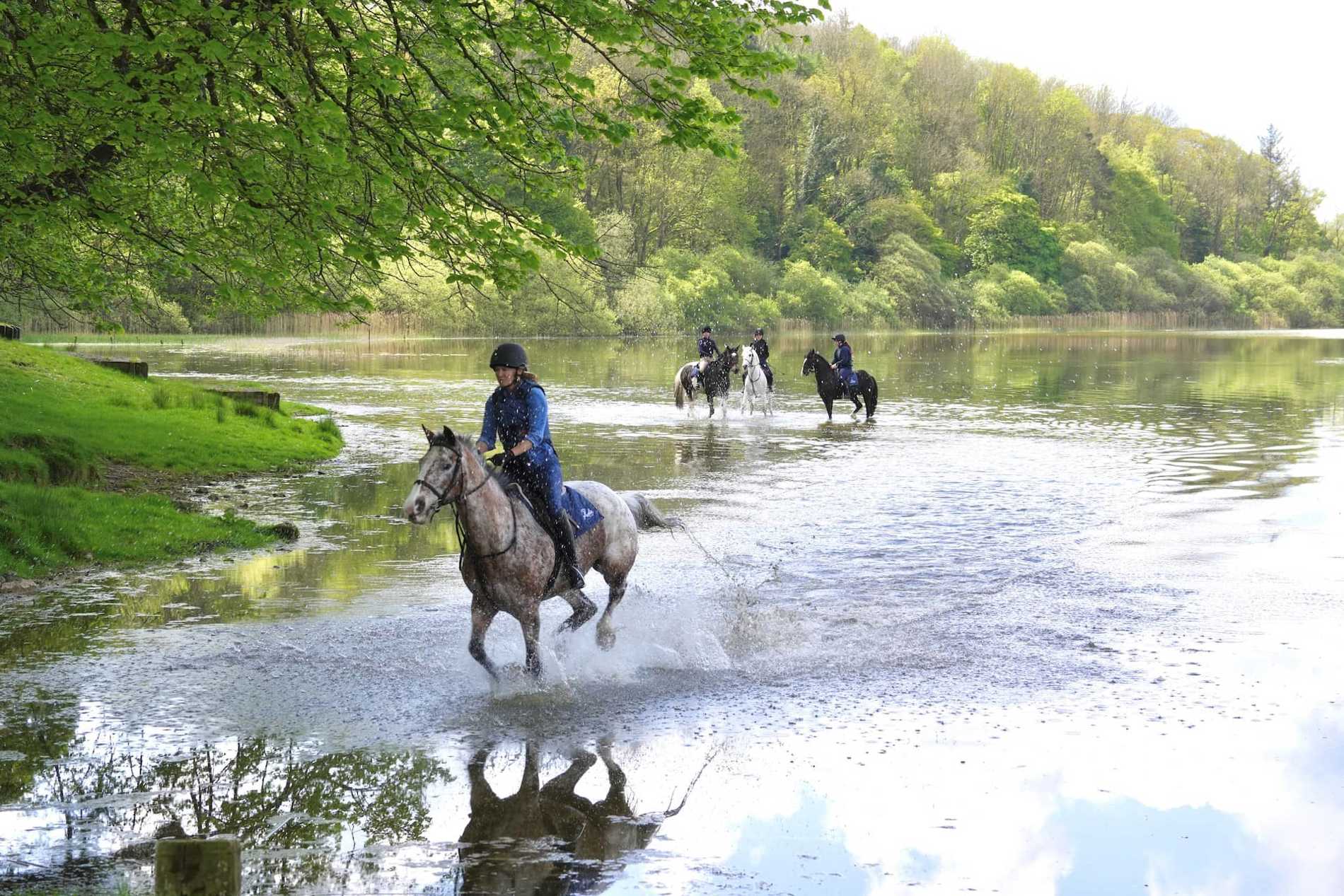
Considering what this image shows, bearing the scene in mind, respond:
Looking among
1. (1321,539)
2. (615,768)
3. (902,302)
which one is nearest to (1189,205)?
(902,302)

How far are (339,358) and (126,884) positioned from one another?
51.1 metres

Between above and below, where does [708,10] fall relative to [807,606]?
above

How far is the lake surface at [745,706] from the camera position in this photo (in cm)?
662

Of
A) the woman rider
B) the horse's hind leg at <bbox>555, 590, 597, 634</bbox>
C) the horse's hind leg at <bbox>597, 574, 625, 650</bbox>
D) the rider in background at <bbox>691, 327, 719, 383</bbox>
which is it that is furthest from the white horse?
the woman rider

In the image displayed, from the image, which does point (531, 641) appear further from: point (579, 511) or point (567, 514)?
point (579, 511)

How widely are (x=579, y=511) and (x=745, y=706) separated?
6.75 feet

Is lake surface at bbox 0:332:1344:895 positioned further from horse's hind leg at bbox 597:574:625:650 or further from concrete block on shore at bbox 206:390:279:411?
concrete block on shore at bbox 206:390:279:411

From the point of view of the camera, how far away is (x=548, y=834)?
22.5ft

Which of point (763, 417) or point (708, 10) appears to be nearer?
point (708, 10)

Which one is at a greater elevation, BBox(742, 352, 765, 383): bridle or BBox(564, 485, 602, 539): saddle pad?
BBox(742, 352, 765, 383): bridle

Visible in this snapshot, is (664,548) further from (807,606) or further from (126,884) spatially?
(126,884)

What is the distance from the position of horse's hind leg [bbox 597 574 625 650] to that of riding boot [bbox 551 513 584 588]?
0.55 m

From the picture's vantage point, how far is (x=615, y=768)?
788 centimetres

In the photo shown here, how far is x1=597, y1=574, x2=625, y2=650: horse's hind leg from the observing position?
34.9 ft
